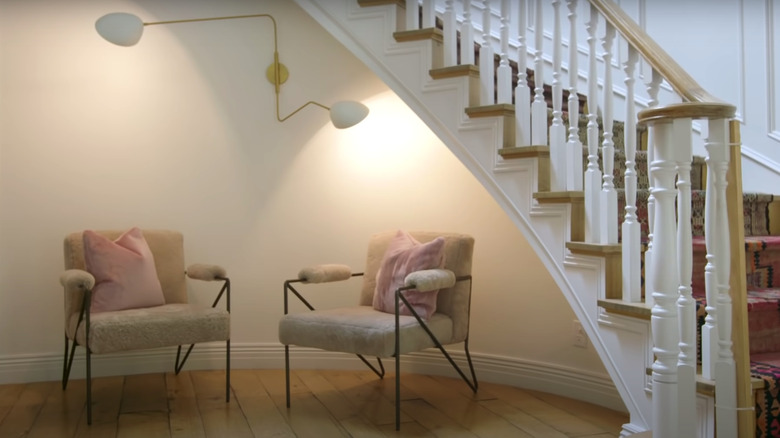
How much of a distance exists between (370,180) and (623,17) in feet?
6.79

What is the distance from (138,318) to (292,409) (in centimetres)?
83

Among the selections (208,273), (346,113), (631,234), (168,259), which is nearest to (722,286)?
(631,234)

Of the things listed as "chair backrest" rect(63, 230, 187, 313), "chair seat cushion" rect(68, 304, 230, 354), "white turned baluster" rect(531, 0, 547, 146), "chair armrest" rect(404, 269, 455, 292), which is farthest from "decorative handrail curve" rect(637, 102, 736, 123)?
"chair backrest" rect(63, 230, 187, 313)

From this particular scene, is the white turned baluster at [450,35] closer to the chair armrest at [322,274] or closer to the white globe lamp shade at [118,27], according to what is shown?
the chair armrest at [322,274]

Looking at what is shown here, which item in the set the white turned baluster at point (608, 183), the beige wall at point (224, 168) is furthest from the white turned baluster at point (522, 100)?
the beige wall at point (224, 168)

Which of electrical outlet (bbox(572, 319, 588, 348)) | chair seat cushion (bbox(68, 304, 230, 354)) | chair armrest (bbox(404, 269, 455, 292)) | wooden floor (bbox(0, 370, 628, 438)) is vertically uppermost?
chair armrest (bbox(404, 269, 455, 292))

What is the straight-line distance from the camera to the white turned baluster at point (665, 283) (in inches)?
77.5

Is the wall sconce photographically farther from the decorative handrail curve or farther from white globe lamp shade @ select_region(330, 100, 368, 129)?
the decorative handrail curve

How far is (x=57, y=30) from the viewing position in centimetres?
393

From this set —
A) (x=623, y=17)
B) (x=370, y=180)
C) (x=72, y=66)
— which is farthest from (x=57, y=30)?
(x=623, y=17)

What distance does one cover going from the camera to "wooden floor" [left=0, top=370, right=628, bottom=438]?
3.00m

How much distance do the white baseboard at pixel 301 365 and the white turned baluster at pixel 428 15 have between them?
182 cm

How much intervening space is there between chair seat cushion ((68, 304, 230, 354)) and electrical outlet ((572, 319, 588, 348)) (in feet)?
5.66

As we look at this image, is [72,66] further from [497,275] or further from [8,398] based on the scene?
[497,275]
